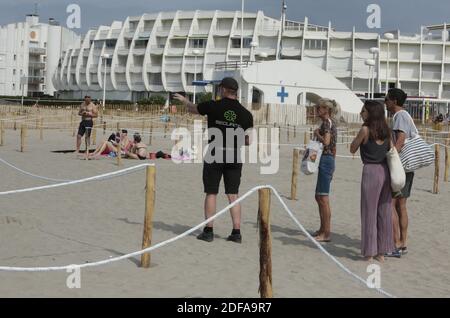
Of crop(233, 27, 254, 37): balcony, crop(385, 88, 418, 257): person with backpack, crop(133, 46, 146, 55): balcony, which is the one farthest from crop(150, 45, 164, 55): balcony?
crop(385, 88, 418, 257): person with backpack

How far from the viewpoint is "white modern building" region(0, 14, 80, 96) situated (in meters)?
108

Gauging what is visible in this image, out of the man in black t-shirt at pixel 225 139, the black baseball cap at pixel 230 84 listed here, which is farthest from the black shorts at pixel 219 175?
the black baseball cap at pixel 230 84

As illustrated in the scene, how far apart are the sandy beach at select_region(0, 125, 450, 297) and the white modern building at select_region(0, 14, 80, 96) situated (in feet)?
331

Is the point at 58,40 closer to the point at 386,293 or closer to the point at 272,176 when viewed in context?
the point at 272,176

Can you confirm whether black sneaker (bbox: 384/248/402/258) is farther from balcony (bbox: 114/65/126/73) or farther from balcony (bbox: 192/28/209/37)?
balcony (bbox: 114/65/126/73)

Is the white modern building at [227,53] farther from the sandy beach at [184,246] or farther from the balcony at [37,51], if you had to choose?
the sandy beach at [184,246]

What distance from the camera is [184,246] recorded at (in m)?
7.08

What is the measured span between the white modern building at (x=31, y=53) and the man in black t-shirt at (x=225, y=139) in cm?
10462

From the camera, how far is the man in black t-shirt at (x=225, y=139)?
716 centimetres

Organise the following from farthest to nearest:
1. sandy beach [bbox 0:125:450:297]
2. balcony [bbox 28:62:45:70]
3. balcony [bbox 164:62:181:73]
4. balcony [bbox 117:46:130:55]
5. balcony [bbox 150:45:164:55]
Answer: balcony [bbox 28:62:45:70], balcony [bbox 117:46:130:55], balcony [bbox 150:45:164:55], balcony [bbox 164:62:181:73], sandy beach [bbox 0:125:450:297]

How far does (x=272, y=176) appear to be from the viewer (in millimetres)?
14867

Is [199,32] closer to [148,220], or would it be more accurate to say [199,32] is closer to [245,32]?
[245,32]

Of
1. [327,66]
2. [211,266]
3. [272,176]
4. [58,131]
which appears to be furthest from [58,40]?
[211,266]

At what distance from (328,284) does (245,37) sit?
276ft
